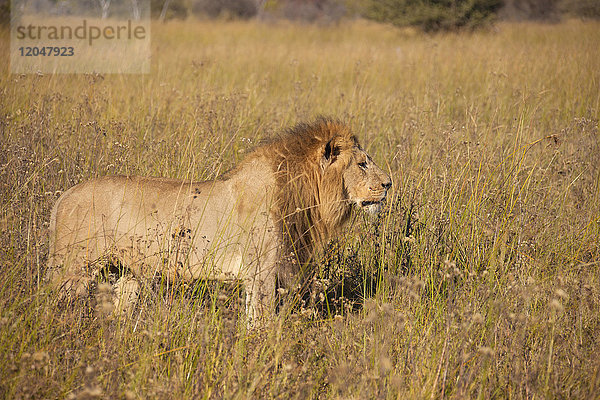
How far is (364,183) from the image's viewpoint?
3.51m

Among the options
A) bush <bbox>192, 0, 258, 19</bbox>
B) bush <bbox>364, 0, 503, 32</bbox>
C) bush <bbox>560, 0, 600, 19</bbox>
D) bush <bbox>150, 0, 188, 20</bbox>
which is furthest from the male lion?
bush <bbox>192, 0, 258, 19</bbox>

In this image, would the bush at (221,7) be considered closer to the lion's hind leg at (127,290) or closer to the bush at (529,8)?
the bush at (529,8)

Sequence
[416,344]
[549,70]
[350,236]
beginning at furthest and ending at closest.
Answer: [549,70]
[350,236]
[416,344]

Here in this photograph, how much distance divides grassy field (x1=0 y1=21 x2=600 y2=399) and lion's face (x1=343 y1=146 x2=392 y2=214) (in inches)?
12.3

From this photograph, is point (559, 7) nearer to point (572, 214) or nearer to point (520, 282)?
point (572, 214)

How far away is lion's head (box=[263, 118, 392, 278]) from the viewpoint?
3.41 meters

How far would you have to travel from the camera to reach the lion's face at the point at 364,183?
351cm

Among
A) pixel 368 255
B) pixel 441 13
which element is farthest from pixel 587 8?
pixel 368 255

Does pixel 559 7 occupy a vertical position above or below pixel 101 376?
above

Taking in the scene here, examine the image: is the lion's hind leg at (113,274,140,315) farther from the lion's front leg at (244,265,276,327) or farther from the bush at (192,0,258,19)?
the bush at (192,0,258,19)

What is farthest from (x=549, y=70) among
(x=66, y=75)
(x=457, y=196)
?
(x=66, y=75)

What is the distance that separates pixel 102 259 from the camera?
3.21 meters

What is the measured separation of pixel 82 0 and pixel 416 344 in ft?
81.7

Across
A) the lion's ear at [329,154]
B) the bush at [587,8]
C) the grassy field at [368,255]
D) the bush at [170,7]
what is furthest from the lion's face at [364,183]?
the bush at [170,7]
